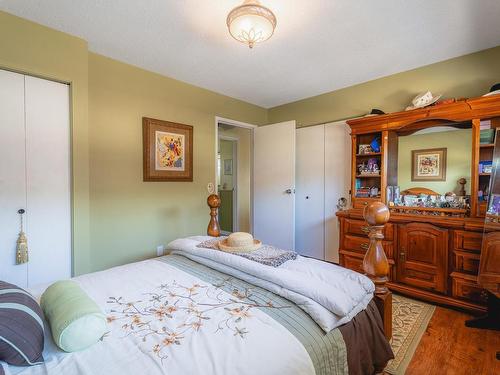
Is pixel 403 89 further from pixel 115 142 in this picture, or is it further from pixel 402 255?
pixel 115 142

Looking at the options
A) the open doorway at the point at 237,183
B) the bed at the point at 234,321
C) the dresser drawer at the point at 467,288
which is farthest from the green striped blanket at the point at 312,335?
the open doorway at the point at 237,183

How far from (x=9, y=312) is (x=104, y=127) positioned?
223 cm

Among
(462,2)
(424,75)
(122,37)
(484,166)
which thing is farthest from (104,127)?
(484,166)

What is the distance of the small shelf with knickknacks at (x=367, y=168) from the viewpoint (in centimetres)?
295

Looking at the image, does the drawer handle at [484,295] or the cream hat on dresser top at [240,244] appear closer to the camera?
the cream hat on dresser top at [240,244]

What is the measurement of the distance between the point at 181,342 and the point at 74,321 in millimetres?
348

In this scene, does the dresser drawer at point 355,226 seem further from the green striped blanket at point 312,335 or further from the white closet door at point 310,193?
the green striped blanket at point 312,335

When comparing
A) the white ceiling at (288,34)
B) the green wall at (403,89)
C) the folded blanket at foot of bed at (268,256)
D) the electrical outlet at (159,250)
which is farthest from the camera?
the electrical outlet at (159,250)

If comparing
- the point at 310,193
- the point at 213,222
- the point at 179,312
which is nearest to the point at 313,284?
the point at 179,312

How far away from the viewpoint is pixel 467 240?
2.14 meters

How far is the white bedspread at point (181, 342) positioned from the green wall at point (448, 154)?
2498 mm

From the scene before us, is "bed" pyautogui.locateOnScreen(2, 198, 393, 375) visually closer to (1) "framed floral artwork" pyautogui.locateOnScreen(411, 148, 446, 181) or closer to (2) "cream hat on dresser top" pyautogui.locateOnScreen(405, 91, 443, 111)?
(1) "framed floral artwork" pyautogui.locateOnScreen(411, 148, 446, 181)

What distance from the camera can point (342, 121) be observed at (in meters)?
3.39

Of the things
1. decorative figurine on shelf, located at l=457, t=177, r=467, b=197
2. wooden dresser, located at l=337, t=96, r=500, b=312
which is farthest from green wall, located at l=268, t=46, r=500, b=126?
decorative figurine on shelf, located at l=457, t=177, r=467, b=197
